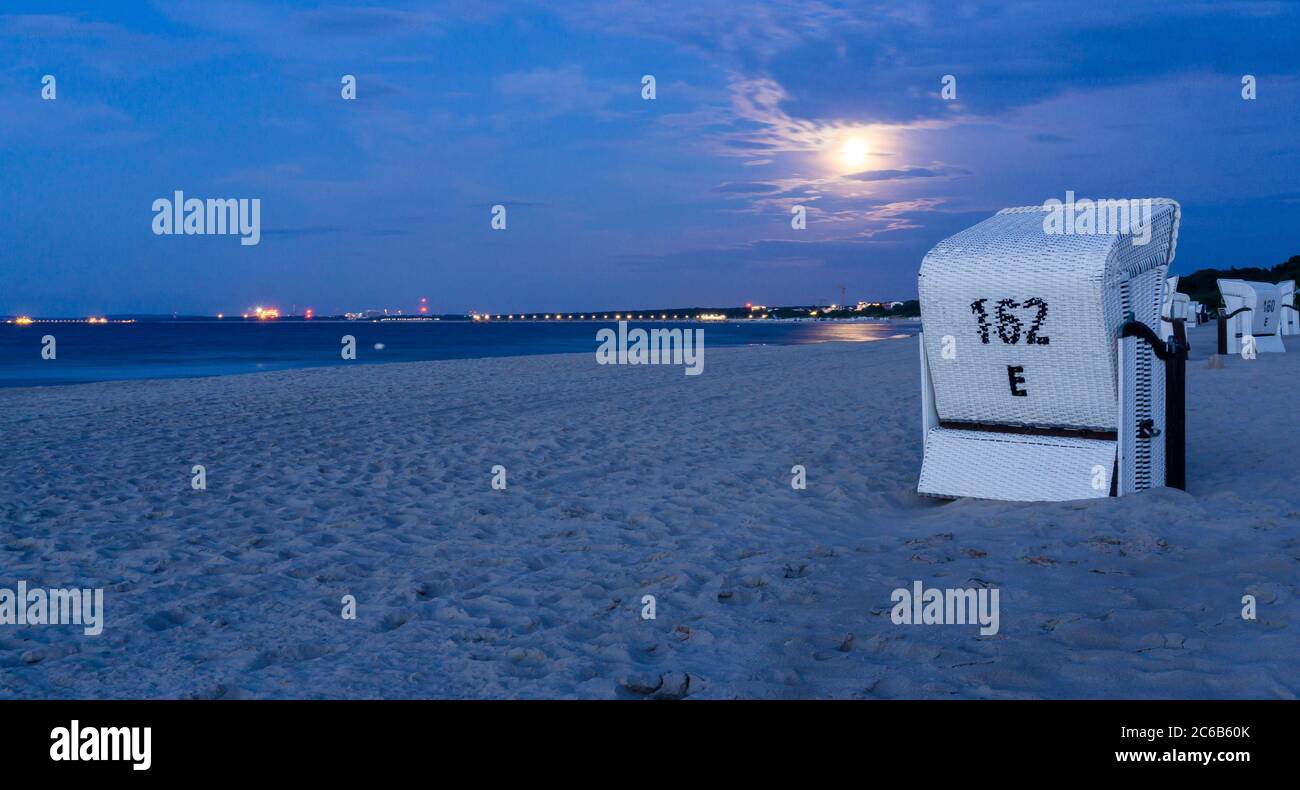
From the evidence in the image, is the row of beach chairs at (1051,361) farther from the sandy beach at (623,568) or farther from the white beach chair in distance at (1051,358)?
the sandy beach at (623,568)

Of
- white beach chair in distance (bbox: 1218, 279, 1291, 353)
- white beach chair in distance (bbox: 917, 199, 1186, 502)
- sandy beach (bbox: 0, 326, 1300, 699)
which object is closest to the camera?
sandy beach (bbox: 0, 326, 1300, 699)

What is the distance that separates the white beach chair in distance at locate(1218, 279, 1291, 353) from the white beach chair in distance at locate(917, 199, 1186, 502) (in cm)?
1804

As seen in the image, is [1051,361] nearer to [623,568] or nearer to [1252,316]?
[623,568]

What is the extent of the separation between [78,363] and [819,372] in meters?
37.9

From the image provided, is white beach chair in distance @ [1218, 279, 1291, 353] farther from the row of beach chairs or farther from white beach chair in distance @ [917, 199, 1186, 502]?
white beach chair in distance @ [917, 199, 1186, 502]

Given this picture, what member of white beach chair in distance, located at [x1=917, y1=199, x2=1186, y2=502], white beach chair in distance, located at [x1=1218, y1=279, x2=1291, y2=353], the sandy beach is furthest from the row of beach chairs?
white beach chair in distance, located at [x1=1218, y1=279, x2=1291, y2=353]

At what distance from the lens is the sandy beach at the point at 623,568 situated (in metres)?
3.72

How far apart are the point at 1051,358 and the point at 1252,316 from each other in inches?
781

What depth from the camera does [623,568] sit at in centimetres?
532

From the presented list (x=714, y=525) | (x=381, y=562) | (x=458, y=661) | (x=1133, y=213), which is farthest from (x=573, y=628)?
(x=1133, y=213)

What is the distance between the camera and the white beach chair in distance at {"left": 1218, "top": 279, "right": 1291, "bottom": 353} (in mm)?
21938

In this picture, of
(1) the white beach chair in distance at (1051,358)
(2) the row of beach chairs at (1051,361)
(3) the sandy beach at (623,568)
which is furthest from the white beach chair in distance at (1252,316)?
(1) the white beach chair in distance at (1051,358)

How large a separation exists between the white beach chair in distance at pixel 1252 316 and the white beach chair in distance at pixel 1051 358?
18.0 meters
